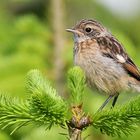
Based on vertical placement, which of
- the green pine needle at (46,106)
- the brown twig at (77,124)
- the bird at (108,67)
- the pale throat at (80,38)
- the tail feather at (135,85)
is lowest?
the brown twig at (77,124)

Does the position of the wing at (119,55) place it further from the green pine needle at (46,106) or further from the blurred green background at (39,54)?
the green pine needle at (46,106)

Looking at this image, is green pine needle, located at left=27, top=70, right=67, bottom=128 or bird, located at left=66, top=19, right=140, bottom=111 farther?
bird, located at left=66, top=19, right=140, bottom=111

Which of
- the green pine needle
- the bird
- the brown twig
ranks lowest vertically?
the brown twig

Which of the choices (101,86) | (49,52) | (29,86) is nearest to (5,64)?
(49,52)

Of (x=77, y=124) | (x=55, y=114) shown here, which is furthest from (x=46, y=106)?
(x=77, y=124)

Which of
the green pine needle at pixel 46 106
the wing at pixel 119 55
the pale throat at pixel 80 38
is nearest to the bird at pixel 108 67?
the wing at pixel 119 55

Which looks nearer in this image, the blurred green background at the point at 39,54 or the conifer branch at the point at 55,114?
the conifer branch at the point at 55,114

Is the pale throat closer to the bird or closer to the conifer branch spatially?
the bird

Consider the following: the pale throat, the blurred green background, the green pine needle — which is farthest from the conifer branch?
the pale throat
